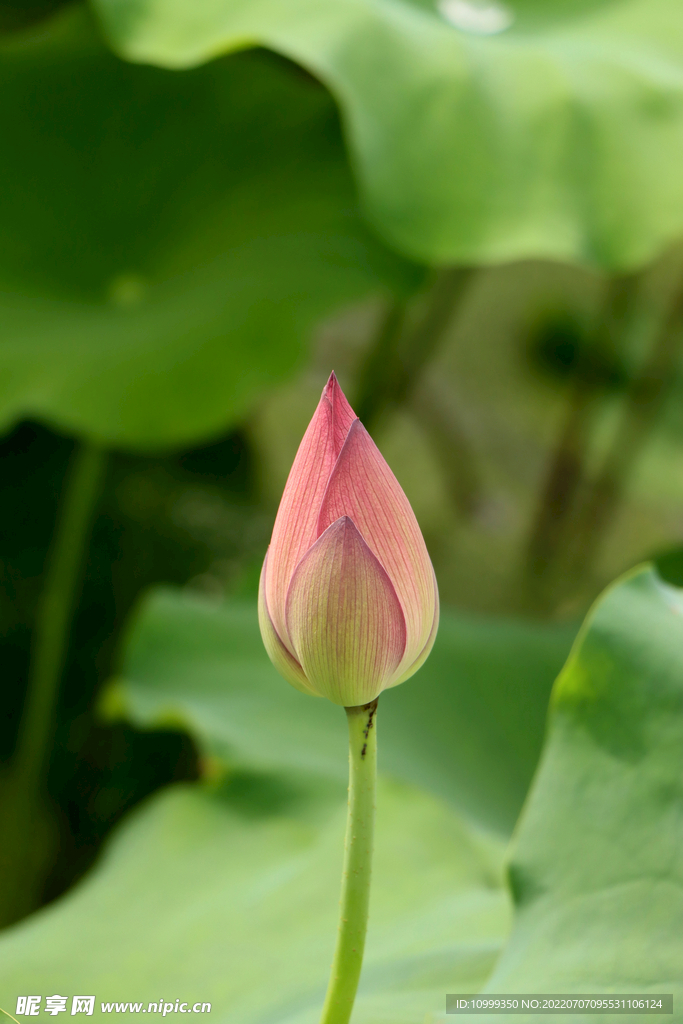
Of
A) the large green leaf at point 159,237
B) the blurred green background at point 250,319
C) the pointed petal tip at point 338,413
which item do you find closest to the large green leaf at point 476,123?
the blurred green background at point 250,319

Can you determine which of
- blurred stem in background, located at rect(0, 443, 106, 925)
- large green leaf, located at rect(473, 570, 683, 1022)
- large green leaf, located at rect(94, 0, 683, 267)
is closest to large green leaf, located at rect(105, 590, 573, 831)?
blurred stem in background, located at rect(0, 443, 106, 925)

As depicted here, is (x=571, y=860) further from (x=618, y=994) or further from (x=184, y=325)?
(x=184, y=325)

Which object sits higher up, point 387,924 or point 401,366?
point 401,366

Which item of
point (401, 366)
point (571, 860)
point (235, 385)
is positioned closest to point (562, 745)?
point (571, 860)

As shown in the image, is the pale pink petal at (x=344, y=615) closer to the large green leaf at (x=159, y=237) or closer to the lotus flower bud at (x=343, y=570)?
the lotus flower bud at (x=343, y=570)

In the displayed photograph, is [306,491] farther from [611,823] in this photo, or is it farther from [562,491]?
[562,491]
